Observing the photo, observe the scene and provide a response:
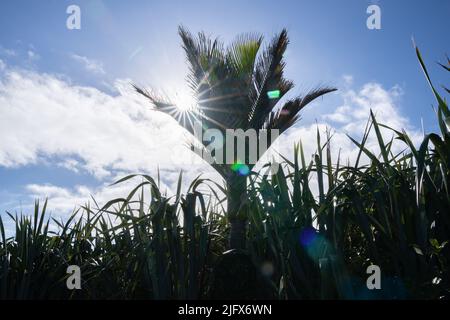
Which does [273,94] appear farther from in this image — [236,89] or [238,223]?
[238,223]

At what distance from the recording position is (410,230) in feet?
5.82

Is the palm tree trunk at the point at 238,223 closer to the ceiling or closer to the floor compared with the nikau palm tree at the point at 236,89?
closer to the floor

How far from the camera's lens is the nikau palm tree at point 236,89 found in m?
5.52

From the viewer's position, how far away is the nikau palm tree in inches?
217

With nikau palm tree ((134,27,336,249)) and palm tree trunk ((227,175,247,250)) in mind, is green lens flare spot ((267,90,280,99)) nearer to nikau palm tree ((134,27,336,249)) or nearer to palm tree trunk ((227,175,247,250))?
nikau palm tree ((134,27,336,249))

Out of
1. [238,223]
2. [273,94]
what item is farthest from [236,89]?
[238,223]

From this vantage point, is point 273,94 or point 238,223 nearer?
point 238,223

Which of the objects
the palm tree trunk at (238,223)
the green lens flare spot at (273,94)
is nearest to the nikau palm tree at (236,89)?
the green lens flare spot at (273,94)

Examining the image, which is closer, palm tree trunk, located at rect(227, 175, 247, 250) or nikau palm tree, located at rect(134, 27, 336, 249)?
palm tree trunk, located at rect(227, 175, 247, 250)

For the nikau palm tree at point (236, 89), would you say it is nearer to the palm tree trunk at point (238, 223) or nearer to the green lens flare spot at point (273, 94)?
the green lens flare spot at point (273, 94)

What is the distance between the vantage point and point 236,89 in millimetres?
5500

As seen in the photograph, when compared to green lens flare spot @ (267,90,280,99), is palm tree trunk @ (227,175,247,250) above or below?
below

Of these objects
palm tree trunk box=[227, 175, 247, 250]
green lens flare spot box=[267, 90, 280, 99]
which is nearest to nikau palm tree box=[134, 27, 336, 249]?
green lens flare spot box=[267, 90, 280, 99]

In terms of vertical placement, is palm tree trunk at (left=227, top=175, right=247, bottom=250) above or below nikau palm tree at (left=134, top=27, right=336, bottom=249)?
below
